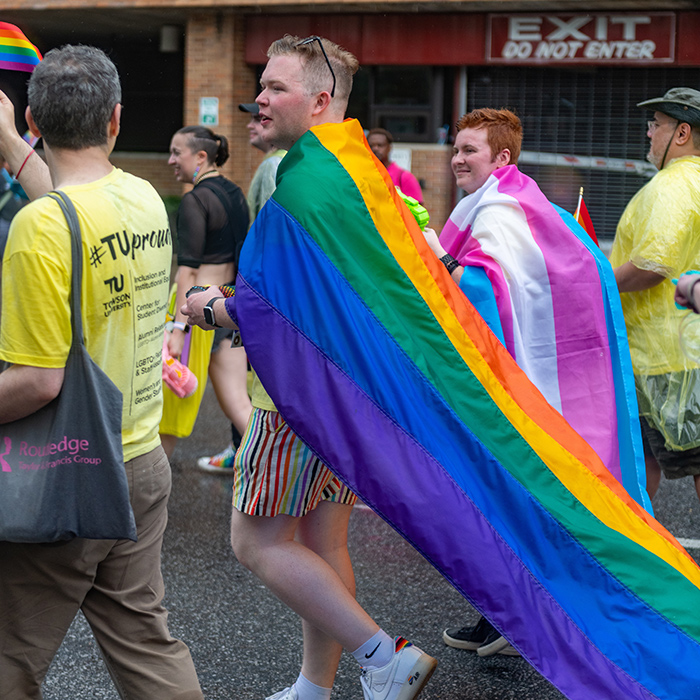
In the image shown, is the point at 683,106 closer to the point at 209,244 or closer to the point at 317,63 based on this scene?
the point at 317,63

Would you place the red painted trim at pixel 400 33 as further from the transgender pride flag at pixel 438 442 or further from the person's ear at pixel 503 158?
the transgender pride flag at pixel 438 442

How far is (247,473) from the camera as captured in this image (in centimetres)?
293

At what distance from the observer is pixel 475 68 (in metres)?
15.2

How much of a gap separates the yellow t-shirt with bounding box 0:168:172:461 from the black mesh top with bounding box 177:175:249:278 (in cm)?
296

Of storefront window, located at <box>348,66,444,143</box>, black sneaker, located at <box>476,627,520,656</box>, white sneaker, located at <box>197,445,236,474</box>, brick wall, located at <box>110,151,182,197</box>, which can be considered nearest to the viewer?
black sneaker, located at <box>476,627,520,656</box>

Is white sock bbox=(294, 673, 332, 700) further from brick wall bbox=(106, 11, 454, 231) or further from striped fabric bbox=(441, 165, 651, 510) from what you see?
brick wall bbox=(106, 11, 454, 231)

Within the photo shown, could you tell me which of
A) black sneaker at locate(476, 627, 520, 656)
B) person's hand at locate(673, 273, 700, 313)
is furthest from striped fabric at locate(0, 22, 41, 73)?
black sneaker at locate(476, 627, 520, 656)

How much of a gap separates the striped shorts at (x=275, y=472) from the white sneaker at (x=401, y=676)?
0.51m

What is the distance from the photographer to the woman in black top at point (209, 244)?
552cm

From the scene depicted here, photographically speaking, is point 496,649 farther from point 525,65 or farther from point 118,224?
point 525,65

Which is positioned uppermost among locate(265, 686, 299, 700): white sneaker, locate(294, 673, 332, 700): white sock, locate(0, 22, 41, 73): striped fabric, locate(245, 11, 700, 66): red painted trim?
locate(245, 11, 700, 66): red painted trim

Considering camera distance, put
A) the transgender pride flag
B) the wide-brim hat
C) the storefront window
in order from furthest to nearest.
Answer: the storefront window < the wide-brim hat < the transgender pride flag

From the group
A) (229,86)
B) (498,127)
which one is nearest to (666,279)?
(498,127)

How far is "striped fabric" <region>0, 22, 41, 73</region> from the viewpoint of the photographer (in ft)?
10.1
